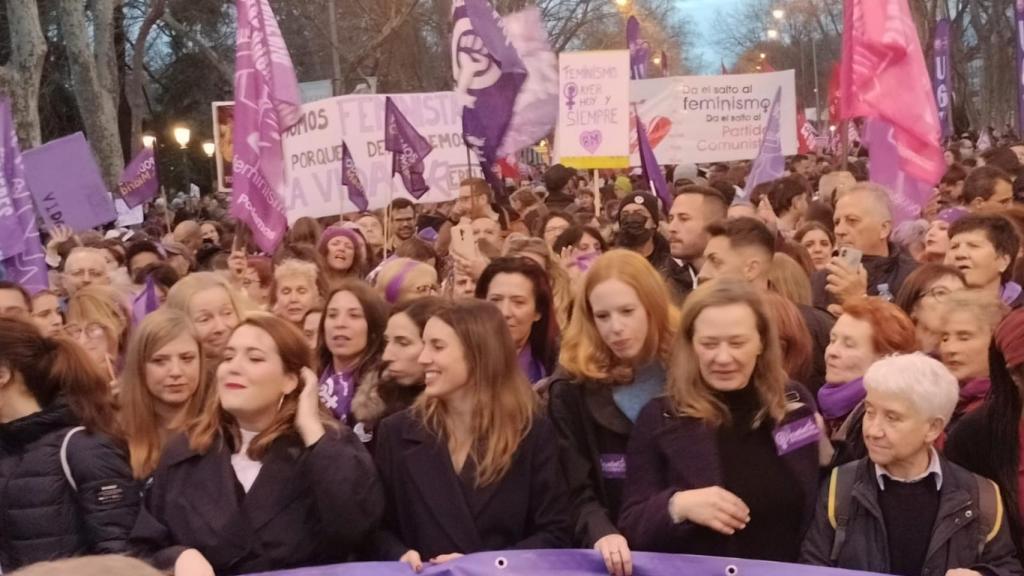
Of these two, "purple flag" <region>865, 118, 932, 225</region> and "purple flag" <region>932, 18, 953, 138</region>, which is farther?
"purple flag" <region>932, 18, 953, 138</region>

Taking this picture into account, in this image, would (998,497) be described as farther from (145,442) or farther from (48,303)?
(48,303)

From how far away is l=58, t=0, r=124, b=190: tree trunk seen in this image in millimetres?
22859

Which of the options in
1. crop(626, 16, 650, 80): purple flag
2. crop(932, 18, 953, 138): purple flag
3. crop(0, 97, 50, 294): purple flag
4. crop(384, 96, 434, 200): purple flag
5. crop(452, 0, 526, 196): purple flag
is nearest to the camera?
crop(0, 97, 50, 294): purple flag

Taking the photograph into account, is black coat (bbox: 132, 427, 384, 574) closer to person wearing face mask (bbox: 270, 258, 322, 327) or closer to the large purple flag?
person wearing face mask (bbox: 270, 258, 322, 327)

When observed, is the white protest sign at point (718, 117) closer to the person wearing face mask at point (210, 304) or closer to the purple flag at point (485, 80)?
the purple flag at point (485, 80)

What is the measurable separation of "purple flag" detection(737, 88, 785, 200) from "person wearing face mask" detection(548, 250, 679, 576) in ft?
28.4

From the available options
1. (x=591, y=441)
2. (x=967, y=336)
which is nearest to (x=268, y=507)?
(x=591, y=441)

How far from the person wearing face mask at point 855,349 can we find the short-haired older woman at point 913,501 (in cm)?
84

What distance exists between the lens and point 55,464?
14.3 ft

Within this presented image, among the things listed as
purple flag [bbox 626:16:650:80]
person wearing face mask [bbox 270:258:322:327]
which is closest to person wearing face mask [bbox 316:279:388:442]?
person wearing face mask [bbox 270:258:322:327]

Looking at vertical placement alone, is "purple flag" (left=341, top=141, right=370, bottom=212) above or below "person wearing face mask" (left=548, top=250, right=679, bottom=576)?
above

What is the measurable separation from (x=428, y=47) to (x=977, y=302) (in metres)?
46.2

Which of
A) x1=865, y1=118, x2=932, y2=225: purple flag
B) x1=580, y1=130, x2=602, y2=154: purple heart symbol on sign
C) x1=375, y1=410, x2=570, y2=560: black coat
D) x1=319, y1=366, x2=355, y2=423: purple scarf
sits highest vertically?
x1=580, y1=130, x2=602, y2=154: purple heart symbol on sign

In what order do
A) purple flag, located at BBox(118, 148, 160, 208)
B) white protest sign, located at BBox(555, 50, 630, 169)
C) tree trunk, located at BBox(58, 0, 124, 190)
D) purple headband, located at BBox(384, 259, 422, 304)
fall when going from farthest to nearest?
1. tree trunk, located at BBox(58, 0, 124, 190)
2. purple flag, located at BBox(118, 148, 160, 208)
3. white protest sign, located at BBox(555, 50, 630, 169)
4. purple headband, located at BBox(384, 259, 422, 304)
